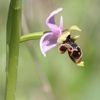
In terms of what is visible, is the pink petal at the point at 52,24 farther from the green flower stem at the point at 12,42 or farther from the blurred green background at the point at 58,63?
the blurred green background at the point at 58,63

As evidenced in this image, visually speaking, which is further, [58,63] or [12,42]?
[58,63]

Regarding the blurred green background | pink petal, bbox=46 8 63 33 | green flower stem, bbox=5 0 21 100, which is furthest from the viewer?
the blurred green background

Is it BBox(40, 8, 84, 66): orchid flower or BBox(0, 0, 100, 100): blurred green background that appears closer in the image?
BBox(40, 8, 84, 66): orchid flower

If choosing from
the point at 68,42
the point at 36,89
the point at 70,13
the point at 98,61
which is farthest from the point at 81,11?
the point at 68,42

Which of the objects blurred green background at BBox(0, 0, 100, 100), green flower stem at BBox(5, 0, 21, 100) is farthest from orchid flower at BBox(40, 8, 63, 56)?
blurred green background at BBox(0, 0, 100, 100)

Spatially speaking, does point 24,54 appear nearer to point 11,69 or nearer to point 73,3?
point 73,3

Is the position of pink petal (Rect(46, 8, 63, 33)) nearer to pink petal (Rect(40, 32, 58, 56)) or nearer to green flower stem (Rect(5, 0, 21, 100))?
pink petal (Rect(40, 32, 58, 56))

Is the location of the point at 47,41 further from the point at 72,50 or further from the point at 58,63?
the point at 58,63

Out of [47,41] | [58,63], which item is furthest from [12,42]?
[58,63]
